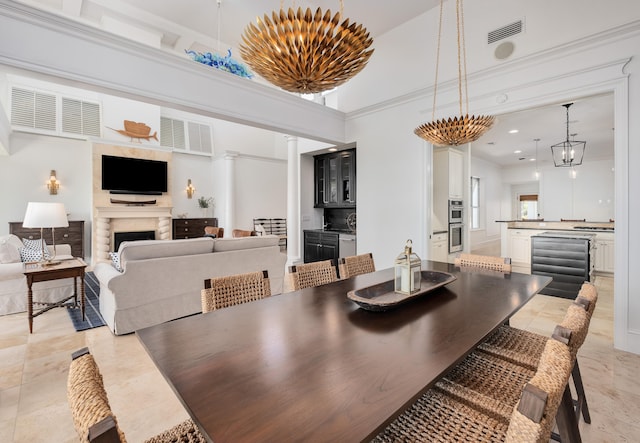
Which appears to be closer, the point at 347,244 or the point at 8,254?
the point at 8,254

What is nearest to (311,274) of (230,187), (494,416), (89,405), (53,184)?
(494,416)

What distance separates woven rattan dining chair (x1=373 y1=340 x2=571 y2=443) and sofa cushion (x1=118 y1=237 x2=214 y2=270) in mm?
2814

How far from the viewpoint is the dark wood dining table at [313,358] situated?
29.5 inches

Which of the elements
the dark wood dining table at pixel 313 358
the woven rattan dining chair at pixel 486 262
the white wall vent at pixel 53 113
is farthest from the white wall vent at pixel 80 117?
the woven rattan dining chair at pixel 486 262

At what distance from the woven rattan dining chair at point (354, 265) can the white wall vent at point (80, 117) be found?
753 centimetres

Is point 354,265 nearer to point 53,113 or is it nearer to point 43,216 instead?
point 43,216

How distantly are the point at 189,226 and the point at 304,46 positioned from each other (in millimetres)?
8011

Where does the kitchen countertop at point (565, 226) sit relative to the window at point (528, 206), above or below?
below

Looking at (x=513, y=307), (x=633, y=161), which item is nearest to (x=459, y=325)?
(x=513, y=307)

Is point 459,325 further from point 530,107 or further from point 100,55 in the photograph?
point 100,55

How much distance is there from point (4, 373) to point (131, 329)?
0.89 meters

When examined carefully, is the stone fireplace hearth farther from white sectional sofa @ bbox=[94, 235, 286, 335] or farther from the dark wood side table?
white sectional sofa @ bbox=[94, 235, 286, 335]

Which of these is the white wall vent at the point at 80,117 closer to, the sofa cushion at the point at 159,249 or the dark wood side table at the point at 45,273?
the dark wood side table at the point at 45,273

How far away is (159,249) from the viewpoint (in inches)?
123
